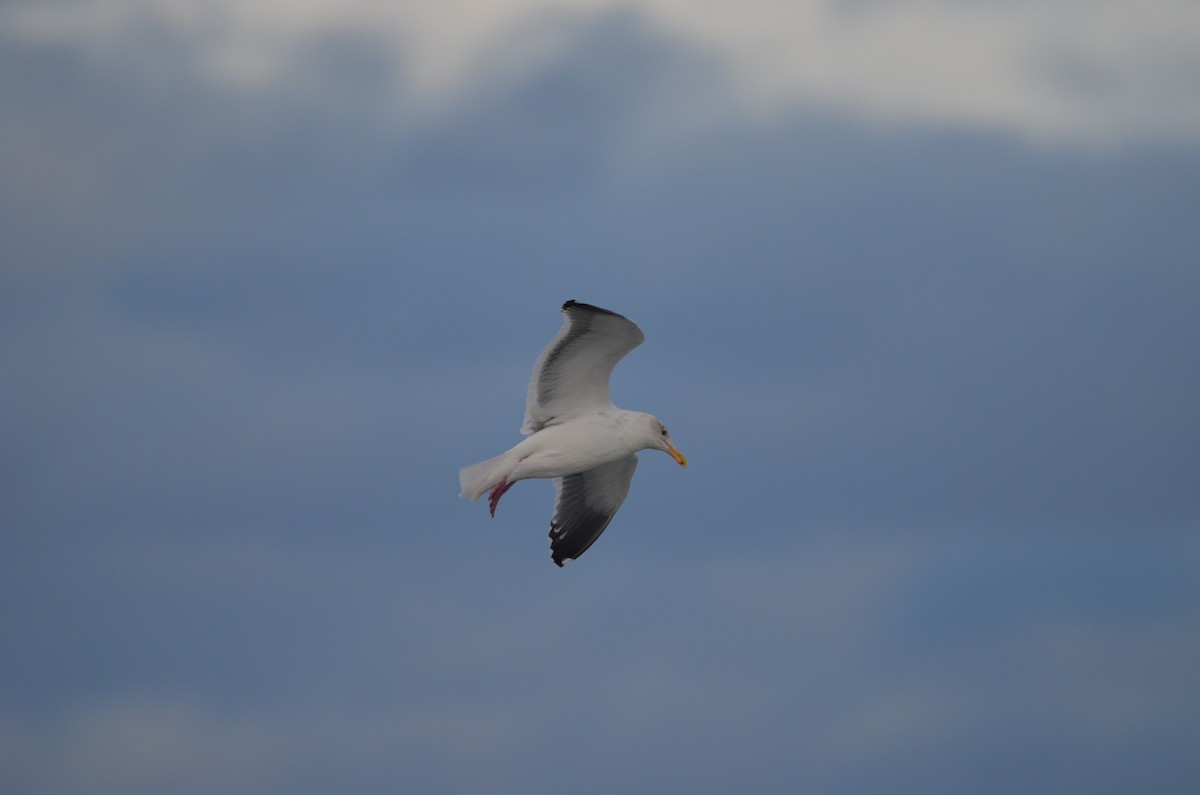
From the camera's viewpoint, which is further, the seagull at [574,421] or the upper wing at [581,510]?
the upper wing at [581,510]

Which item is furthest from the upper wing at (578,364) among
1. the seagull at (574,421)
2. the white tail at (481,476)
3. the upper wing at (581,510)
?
the upper wing at (581,510)

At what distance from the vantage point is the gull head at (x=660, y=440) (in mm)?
20031

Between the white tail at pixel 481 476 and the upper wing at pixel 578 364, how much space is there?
77 cm

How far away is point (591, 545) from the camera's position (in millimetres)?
21688

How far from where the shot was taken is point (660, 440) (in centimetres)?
2009

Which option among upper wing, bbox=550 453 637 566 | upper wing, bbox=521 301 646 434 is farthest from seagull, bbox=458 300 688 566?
upper wing, bbox=550 453 637 566

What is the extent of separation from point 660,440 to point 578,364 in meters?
1.46

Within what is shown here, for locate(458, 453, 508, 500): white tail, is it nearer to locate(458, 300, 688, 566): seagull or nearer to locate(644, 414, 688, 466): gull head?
locate(458, 300, 688, 566): seagull

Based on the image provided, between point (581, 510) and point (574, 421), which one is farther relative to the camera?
point (581, 510)

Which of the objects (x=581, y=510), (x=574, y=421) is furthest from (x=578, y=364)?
(x=581, y=510)

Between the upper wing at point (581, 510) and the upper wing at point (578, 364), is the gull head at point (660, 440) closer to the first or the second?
the upper wing at point (578, 364)

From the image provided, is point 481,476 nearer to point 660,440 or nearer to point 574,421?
point 574,421

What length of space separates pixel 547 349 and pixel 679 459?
7.26ft

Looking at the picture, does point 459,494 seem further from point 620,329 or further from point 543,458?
point 620,329
